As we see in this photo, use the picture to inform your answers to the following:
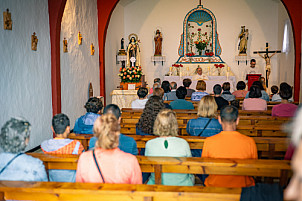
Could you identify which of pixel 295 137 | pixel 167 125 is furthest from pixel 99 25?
pixel 295 137

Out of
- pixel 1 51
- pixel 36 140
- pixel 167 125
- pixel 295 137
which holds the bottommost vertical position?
pixel 36 140

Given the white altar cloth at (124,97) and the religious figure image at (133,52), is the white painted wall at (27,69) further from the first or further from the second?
the religious figure image at (133,52)

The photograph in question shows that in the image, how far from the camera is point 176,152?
8.71 feet

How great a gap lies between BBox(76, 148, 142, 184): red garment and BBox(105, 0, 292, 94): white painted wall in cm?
1118

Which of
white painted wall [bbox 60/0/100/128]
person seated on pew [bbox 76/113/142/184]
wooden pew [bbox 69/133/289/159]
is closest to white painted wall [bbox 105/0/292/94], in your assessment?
white painted wall [bbox 60/0/100/128]

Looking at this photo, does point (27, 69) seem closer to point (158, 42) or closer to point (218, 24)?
point (158, 42)

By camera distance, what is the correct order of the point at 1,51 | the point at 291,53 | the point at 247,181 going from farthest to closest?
1. the point at 291,53
2. the point at 1,51
3. the point at 247,181

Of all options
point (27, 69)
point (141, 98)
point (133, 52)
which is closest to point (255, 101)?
point (141, 98)

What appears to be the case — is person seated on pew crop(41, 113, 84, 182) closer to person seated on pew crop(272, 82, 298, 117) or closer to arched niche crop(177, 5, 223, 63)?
person seated on pew crop(272, 82, 298, 117)

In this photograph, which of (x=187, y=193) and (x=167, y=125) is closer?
(x=187, y=193)

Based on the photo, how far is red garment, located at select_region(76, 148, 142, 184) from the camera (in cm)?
204

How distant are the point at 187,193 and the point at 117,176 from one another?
0.54 meters

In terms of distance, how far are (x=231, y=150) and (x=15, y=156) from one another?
1.66 metres

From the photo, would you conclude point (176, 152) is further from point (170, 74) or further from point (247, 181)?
point (170, 74)
